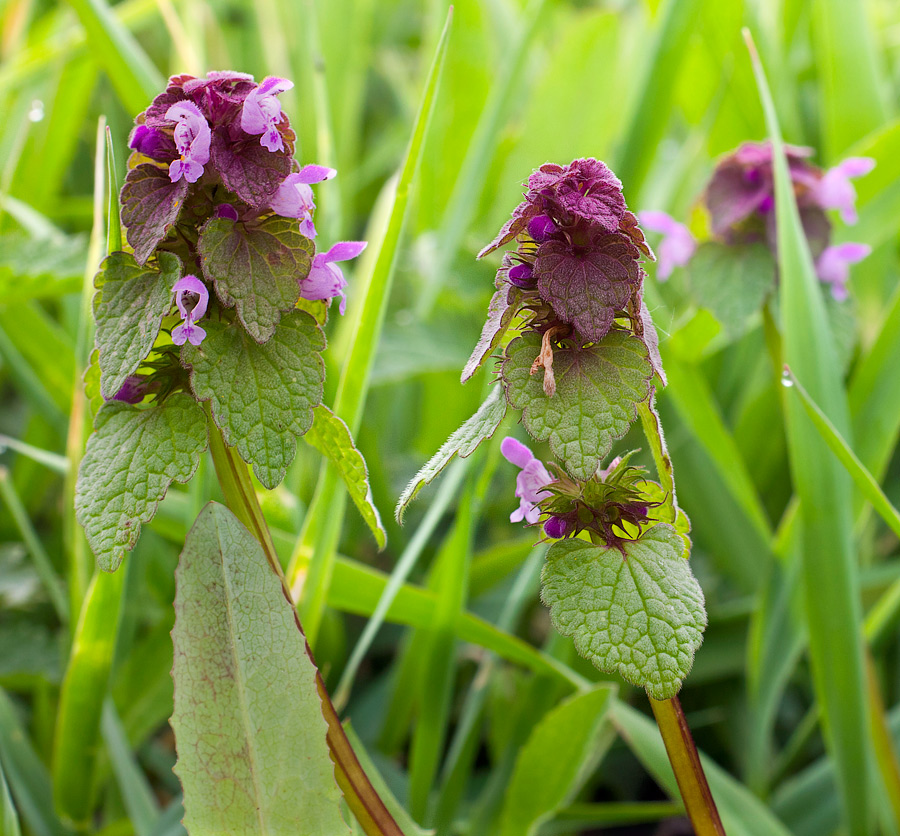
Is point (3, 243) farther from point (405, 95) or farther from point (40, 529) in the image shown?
point (405, 95)

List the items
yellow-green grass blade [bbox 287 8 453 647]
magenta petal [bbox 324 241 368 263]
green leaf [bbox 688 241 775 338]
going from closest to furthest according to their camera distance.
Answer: magenta petal [bbox 324 241 368 263], yellow-green grass blade [bbox 287 8 453 647], green leaf [bbox 688 241 775 338]

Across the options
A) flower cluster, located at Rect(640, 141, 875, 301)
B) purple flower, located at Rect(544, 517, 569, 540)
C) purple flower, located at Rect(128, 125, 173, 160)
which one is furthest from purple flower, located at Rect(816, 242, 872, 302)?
purple flower, located at Rect(128, 125, 173, 160)

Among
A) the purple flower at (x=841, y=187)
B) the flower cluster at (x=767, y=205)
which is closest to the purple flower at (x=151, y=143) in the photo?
the flower cluster at (x=767, y=205)

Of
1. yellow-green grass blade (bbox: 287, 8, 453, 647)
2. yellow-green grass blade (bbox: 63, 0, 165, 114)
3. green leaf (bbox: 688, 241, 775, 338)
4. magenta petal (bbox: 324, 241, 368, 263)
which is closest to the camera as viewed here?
magenta petal (bbox: 324, 241, 368, 263)

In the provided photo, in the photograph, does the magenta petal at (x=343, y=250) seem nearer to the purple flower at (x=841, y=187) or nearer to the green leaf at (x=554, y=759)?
the green leaf at (x=554, y=759)

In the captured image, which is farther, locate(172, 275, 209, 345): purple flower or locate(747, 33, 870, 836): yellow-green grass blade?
locate(747, 33, 870, 836): yellow-green grass blade

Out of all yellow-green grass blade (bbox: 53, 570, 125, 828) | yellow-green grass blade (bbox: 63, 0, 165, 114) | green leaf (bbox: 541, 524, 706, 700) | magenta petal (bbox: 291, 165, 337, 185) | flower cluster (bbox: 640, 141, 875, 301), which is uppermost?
yellow-green grass blade (bbox: 63, 0, 165, 114)

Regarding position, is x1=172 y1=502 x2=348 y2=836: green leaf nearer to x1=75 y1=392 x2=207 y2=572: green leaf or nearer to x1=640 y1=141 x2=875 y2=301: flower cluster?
x1=75 y1=392 x2=207 y2=572: green leaf

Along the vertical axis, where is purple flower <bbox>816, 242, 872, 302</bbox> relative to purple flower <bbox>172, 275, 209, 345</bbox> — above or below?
above

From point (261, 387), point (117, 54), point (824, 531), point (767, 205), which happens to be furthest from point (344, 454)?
point (117, 54)

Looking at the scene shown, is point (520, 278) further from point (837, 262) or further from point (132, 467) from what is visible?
point (837, 262)
